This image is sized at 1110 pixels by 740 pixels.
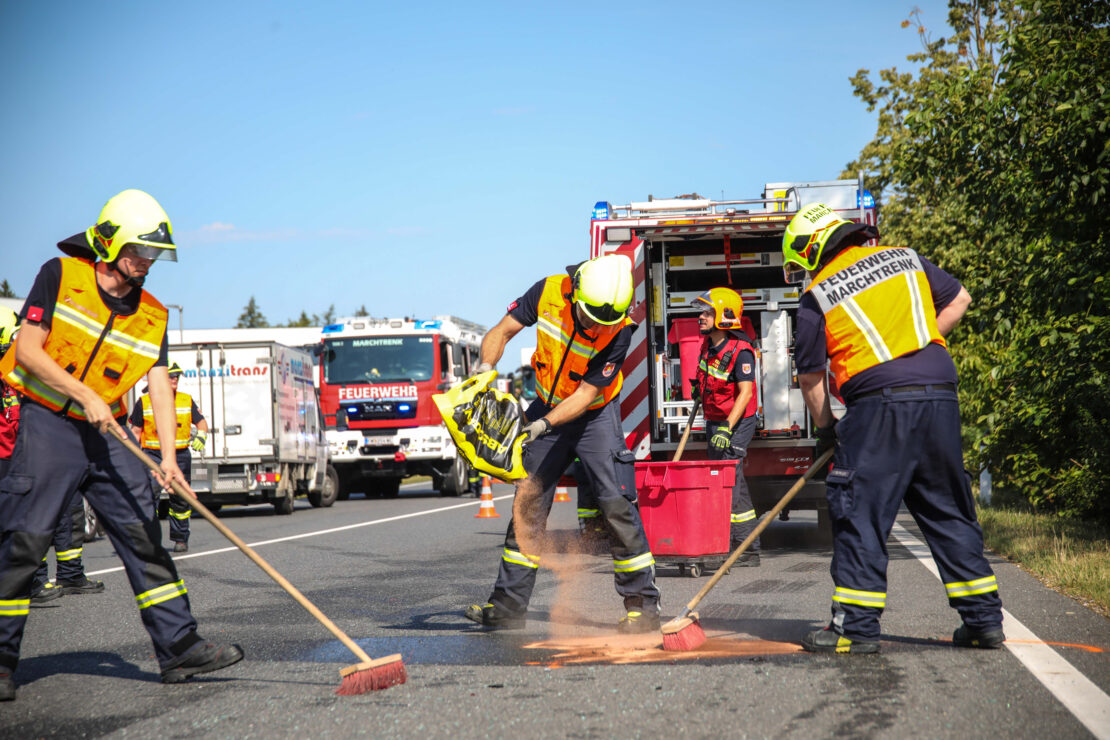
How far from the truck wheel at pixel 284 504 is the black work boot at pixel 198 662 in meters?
13.7

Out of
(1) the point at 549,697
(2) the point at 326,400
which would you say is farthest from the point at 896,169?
(2) the point at 326,400

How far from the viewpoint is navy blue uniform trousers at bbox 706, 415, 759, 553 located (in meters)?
8.80

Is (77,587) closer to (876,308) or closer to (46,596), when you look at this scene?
(46,596)

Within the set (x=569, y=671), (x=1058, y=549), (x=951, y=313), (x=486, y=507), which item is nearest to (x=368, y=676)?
(x=569, y=671)

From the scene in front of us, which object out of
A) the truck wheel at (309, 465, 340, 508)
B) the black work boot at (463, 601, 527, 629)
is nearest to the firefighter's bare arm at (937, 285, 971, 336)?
the black work boot at (463, 601, 527, 629)

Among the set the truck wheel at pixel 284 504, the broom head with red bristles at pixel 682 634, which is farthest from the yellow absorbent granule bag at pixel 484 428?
the truck wheel at pixel 284 504

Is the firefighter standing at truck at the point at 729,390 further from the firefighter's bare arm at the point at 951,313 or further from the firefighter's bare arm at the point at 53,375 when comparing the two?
the firefighter's bare arm at the point at 53,375

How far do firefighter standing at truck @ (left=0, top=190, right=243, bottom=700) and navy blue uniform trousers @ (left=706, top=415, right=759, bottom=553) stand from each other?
4.58m

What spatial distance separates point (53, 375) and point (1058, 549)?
273 inches

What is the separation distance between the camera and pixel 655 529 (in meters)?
8.11

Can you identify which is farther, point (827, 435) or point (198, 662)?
point (827, 435)

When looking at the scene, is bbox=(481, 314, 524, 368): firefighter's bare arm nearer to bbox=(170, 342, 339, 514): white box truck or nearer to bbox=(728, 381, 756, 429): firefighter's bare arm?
bbox=(728, 381, 756, 429): firefighter's bare arm

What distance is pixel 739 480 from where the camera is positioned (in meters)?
8.80

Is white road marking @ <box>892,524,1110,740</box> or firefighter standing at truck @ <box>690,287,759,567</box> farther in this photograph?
firefighter standing at truck @ <box>690,287,759,567</box>
